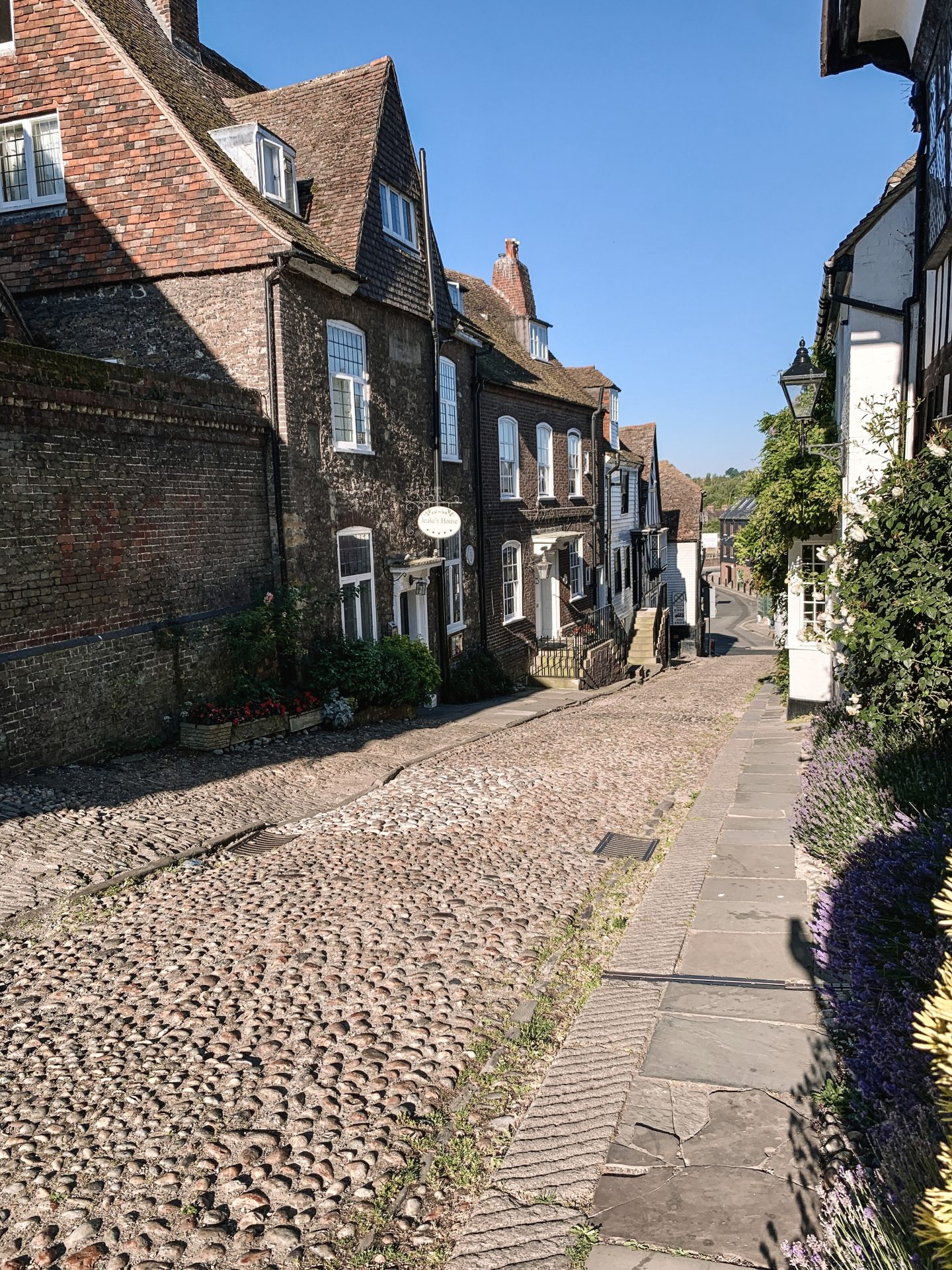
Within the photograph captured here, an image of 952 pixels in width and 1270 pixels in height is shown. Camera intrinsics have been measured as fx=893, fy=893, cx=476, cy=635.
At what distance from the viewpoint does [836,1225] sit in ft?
9.68

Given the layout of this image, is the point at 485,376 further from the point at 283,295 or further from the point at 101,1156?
the point at 101,1156

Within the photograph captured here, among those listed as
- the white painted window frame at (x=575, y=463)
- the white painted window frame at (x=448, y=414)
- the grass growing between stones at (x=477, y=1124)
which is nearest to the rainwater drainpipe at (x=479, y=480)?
the white painted window frame at (x=448, y=414)

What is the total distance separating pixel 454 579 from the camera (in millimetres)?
20469

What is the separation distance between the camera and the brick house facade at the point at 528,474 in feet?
73.9

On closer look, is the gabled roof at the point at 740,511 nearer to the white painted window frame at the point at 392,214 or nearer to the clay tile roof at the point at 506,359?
the clay tile roof at the point at 506,359

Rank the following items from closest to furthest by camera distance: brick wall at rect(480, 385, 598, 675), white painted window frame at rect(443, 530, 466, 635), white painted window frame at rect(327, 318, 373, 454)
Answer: white painted window frame at rect(327, 318, 373, 454), white painted window frame at rect(443, 530, 466, 635), brick wall at rect(480, 385, 598, 675)

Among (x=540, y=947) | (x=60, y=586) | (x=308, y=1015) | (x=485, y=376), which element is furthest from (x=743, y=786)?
(x=485, y=376)

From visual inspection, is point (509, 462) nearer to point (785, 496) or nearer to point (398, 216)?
point (398, 216)

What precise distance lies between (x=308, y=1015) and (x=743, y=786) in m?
6.34

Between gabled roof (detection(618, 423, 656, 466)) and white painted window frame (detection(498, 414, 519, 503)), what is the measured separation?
16385mm

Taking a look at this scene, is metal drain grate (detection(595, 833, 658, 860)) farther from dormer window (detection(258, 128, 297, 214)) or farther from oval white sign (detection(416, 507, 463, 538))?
dormer window (detection(258, 128, 297, 214))

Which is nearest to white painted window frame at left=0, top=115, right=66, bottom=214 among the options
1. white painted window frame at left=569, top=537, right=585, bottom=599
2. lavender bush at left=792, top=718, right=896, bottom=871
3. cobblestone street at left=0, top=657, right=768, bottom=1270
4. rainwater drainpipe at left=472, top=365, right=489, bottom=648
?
rainwater drainpipe at left=472, top=365, right=489, bottom=648

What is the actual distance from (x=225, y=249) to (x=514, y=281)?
17436mm

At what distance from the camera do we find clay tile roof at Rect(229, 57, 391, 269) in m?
15.7
